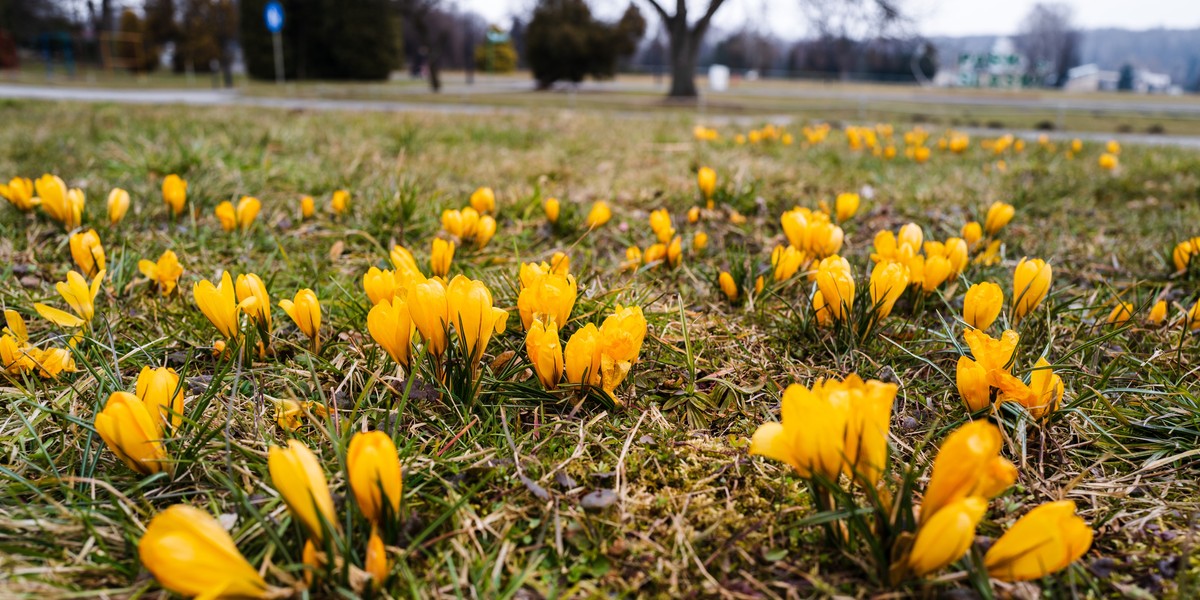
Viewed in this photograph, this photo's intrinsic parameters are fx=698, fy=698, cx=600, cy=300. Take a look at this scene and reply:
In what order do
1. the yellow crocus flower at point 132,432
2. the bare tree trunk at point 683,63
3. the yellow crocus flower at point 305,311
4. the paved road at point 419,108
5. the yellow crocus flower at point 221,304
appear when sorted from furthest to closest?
the bare tree trunk at point 683,63 → the paved road at point 419,108 → the yellow crocus flower at point 305,311 → the yellow crocus flower at point 221,304 → the yellow crocus flower at point 132,432

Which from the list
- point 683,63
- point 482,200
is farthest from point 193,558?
point 683,63

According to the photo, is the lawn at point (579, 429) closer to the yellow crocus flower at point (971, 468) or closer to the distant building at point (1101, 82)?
the yellow crocus flower at point (971, 468)

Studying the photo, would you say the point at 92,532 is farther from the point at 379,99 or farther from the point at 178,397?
the point at 379,99

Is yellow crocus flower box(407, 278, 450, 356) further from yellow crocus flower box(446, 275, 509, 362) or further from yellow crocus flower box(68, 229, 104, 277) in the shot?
yellow crocus flower box(68, 229, 104, 277)

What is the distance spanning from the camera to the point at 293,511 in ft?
2.91

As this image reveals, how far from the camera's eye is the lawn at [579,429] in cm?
98

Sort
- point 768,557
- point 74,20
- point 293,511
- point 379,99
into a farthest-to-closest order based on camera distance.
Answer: point 74,20, point 379,99, point 768,557, point 293,511

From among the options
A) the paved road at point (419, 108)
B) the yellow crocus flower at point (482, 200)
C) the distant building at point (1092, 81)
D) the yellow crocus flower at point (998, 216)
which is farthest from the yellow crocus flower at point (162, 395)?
the distant building at point (1092, 81)

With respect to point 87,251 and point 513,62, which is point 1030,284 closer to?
point 87,251

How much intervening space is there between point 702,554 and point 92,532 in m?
0.86

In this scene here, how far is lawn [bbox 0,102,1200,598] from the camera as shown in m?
0.98

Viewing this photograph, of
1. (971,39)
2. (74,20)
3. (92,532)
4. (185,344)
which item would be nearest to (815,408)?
(92,532)

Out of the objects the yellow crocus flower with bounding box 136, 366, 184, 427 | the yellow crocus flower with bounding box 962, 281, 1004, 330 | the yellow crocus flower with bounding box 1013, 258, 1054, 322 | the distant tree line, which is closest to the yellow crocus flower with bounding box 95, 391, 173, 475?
the yellow crocus flower with bounding box 136, 366, 184, 427

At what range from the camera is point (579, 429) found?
134cm
